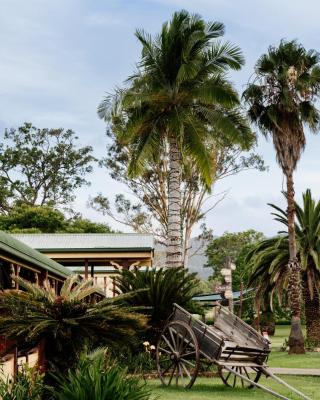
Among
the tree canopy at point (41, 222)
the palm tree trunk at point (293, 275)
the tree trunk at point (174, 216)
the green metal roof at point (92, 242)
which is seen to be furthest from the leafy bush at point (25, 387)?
the tree canopy at point (41, 222)

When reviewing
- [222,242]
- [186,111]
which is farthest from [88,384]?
[222,242]

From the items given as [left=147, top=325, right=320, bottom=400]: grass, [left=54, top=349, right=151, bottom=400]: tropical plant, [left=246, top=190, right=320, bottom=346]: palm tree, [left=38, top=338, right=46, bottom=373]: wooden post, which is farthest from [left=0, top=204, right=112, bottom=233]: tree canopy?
[left=54, top=349, right=151, bottom=400]: tropical plant

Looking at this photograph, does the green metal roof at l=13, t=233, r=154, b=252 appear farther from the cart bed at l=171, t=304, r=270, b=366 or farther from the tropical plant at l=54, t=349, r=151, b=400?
the tropical plant at l=54, t=349, r=151, b=400

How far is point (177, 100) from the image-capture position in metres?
25.8

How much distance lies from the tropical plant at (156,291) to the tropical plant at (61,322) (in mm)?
7784

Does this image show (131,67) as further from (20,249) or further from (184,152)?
(20,249)

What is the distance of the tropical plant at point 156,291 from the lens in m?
17.9

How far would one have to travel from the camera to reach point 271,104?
29781 millimetres

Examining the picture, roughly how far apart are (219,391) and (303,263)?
17126mm

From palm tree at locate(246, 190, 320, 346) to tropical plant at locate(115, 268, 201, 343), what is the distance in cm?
1371

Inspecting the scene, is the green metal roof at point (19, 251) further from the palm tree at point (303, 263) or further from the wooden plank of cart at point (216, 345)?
the palm tree at point (303, 263)

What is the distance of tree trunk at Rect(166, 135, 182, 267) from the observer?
24875mm

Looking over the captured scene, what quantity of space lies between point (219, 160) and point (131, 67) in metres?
17.5

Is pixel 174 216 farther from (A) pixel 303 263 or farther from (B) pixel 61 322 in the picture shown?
(B) pixel 61 322
